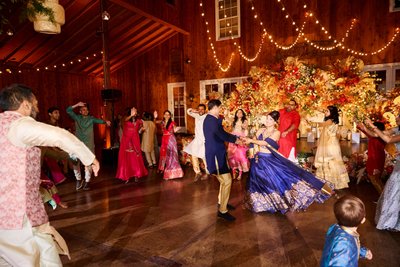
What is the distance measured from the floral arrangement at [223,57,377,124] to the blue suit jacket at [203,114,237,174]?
3.79 m

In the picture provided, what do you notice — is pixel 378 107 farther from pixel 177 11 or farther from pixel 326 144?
pixel 177 11

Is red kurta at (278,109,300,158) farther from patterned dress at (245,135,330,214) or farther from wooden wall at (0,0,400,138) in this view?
wooden wall at (0,0,400,138)

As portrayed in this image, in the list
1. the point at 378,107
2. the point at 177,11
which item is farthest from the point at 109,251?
the point at 177,11

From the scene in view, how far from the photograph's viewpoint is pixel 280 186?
4.32m

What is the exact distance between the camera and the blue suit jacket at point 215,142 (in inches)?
164

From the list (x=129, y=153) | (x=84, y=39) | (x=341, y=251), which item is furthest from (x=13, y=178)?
(x=84, y=39)

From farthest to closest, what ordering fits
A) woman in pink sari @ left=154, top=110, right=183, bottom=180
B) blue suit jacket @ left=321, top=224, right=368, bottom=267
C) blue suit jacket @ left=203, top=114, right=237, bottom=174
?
woman in pink sari @ left=154, top=110, right=183, bottom=180, blue suit jacket @ left=203, top=114, right=237, bottom=174, blue suit jacket @ left=321, top=224, right=368, bottom=267

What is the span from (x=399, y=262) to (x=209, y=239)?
1986 mm

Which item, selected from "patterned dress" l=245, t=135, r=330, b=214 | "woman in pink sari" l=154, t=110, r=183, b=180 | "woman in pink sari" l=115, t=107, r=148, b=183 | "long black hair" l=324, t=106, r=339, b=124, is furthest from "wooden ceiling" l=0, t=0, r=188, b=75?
"patterned dress" l=245, t=135, r=330, b=214

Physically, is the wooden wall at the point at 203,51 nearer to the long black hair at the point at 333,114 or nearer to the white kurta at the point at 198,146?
the long black hair at the point at 333,114

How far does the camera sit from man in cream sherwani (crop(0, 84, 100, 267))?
1755 mm

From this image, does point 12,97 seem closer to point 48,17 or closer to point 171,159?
point 48,17

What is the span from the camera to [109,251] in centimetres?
341

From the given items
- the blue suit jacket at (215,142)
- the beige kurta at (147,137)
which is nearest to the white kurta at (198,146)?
the blue suit jacket at (215,142)
